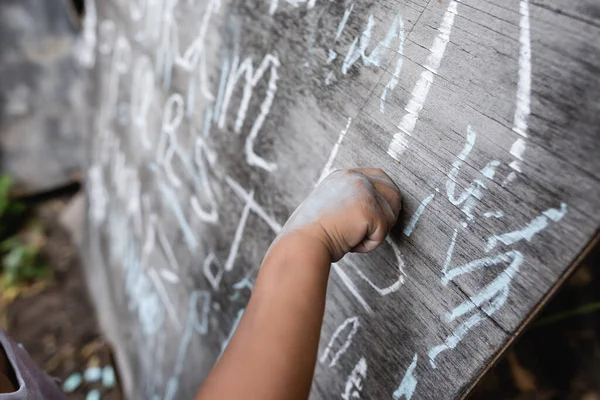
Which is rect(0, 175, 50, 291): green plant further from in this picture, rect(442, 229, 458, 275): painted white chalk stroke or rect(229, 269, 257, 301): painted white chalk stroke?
rect(442, 229, 458, 275): painted white chalk stroke

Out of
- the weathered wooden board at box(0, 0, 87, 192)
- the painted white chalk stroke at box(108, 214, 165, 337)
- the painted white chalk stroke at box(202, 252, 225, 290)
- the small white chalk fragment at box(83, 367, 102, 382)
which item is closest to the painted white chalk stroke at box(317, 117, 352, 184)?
the painted white chalk stroke at box(202, 252, 225, 290)

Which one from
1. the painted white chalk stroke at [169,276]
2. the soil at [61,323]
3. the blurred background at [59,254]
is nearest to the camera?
the painted white chalk stroke at [169,276]

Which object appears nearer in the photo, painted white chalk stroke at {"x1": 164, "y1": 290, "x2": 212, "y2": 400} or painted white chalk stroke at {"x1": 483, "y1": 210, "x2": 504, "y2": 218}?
painted white chalk stroke at {"x1": 483, "y1": 210, "x2": 504, "y2": 218}

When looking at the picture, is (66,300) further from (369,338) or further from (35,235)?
(369,338)

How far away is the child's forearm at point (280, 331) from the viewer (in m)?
0.74

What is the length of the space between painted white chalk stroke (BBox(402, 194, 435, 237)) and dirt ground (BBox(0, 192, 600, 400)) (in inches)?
46.2

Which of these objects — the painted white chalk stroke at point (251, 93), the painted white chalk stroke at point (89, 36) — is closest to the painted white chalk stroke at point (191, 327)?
the painted white chalk stroke at point (251, 93)

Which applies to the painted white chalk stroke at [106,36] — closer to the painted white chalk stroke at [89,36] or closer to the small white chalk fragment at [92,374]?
the painted white chalk stroke at [89,36]

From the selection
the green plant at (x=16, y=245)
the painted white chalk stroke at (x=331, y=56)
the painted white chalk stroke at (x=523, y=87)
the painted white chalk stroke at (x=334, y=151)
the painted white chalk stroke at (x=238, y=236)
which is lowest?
the green plant at (x=16, y=245)

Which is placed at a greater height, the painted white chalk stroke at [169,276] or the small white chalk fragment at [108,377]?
the painted white chalk stroke at [169,276]

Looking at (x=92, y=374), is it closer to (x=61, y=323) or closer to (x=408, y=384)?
(x=61, y=323)

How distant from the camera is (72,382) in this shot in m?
3.09

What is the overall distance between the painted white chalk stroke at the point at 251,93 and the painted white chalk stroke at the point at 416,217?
546 mm

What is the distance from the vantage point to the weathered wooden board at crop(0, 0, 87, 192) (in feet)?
13.1
